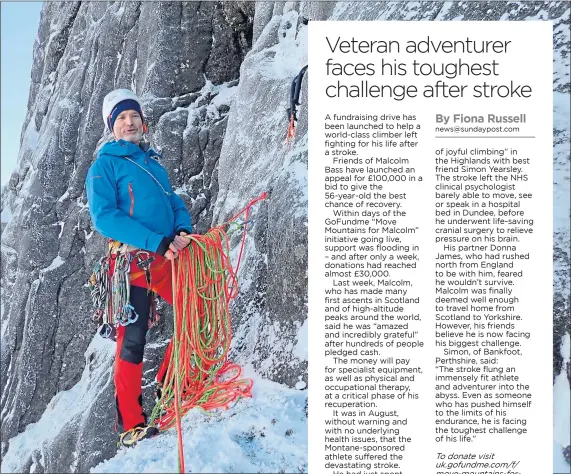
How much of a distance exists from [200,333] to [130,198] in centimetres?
86

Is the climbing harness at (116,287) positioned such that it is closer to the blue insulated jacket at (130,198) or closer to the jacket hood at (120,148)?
the blue insulated jacket at (130,198)

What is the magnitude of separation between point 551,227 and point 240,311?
1842mm

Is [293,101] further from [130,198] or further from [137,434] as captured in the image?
[137,434]

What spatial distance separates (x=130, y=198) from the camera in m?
2.54

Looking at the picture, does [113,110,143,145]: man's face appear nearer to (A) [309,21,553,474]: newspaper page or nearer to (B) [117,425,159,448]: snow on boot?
(A) [309,21,553,474]: newspaper page

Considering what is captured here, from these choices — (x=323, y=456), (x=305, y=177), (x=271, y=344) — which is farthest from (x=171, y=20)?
(x=323, y=456)

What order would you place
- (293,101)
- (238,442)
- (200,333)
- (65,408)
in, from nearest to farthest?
(238,442), (200,333), (293,101), (65,408)

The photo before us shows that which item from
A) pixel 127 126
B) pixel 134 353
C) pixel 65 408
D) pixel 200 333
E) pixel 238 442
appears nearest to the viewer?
pixel 238 442

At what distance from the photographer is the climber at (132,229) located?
8.02 feet

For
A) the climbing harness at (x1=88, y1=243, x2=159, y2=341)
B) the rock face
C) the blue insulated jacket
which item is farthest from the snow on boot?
the blue insulated jacket

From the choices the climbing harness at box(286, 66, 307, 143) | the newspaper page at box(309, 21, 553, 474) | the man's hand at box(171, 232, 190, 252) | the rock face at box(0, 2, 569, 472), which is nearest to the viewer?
the newspaper page at box(309, 21, 553, 474)

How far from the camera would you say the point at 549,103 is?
8.08 feet

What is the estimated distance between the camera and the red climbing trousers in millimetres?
2498

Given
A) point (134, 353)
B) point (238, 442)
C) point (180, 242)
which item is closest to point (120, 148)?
point (180, 242)
